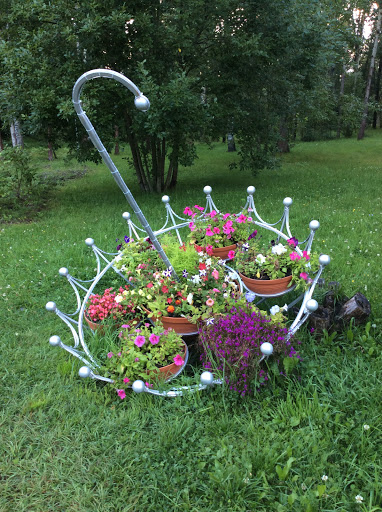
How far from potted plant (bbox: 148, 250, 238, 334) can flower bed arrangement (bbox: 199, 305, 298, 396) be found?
148mm

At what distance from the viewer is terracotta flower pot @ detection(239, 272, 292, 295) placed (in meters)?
2.93

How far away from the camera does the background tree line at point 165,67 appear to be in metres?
6.37

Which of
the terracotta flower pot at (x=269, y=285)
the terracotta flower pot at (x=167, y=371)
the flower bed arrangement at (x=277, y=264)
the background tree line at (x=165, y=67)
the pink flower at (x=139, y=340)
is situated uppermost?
the background tree line at (x=165, y=67)

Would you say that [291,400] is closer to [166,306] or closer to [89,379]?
[166,306]

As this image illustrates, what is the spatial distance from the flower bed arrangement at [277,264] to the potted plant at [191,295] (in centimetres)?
20

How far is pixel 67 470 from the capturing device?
204 centimetres

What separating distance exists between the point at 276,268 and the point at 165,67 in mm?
6252

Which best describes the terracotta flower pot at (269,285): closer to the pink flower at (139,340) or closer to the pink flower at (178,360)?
the pink flower at (178,360)

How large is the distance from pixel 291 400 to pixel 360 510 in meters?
0.65

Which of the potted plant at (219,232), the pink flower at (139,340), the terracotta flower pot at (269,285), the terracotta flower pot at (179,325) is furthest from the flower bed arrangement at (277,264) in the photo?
the pink flower at (139,340)

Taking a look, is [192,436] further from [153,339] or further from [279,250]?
[279,250]

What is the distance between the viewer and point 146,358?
2385mm

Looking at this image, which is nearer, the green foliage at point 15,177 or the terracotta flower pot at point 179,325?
the terracotta flower pot at point 179,325

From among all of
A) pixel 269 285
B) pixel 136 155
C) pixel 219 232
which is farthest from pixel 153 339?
pixel 136 155
